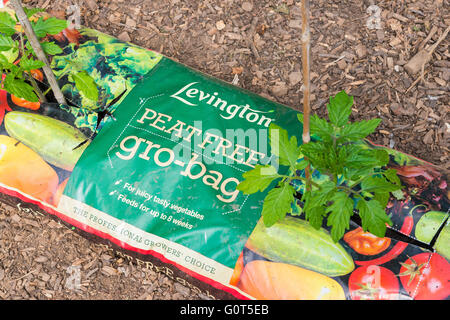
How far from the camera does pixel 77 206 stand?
5.49ft

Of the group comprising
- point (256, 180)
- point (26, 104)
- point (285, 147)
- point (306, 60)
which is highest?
point (306, 60)

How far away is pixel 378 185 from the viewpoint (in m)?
1.32

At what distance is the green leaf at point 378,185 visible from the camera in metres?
1.31

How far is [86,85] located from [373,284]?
127 centimetres

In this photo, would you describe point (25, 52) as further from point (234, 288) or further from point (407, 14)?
point (407, 14)

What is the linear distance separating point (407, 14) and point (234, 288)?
5.57 ft

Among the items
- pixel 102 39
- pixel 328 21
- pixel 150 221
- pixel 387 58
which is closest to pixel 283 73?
pixel 328 21

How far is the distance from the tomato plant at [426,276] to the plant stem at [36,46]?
144 cm

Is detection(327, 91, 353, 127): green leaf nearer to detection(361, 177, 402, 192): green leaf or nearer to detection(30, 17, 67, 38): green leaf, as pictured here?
detection(361, 177, 402, 192): green leaf

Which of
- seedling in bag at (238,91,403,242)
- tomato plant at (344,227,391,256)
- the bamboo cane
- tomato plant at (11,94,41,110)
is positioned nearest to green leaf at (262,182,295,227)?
seedling in bag at (238,91,403,242)

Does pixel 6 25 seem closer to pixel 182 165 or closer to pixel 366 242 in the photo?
pixel 182 165

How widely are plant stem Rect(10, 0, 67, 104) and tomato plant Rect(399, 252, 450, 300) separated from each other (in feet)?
4.74

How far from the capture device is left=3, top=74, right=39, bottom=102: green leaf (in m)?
1.57

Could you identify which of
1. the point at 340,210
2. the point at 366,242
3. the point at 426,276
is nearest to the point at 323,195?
the point at 340,210
